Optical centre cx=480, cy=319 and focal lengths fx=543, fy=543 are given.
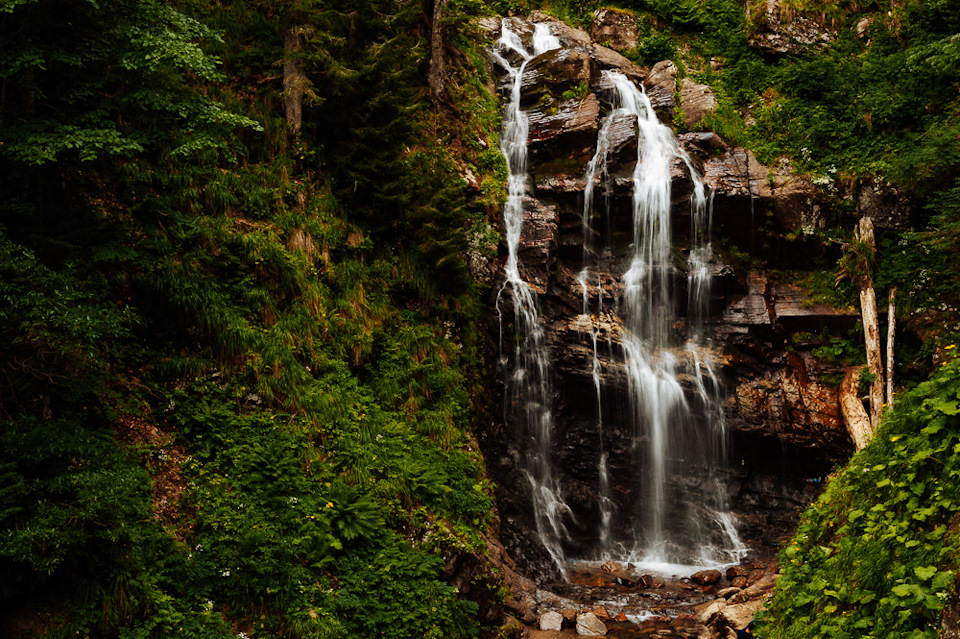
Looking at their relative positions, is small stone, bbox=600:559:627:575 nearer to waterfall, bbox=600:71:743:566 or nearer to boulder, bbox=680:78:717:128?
waterfall, bbox=600:71:743:566

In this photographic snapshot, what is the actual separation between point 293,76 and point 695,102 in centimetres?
1282

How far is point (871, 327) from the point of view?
13156 millimetres

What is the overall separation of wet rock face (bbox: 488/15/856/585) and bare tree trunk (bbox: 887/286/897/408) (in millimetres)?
946

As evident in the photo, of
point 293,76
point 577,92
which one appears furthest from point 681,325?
point 293,76

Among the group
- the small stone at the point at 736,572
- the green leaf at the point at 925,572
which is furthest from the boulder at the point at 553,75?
Answer: the green leaf at the point at 925,572

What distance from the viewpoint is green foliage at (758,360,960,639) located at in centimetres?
365

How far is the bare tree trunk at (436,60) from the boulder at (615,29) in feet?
27.1

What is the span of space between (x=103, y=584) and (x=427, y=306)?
7.33m

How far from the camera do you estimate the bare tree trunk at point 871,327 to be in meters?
→ 12.4

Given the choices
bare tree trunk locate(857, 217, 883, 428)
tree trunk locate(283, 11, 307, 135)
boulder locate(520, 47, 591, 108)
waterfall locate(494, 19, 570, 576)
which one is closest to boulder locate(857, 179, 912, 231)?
bare tree trunk locate(857, 217, 883, 428)

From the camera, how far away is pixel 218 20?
1181 cm

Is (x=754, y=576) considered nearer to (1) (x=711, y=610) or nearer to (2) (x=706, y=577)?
(2) (x=706, y=577)

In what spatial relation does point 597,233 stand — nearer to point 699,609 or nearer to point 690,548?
point 690,548

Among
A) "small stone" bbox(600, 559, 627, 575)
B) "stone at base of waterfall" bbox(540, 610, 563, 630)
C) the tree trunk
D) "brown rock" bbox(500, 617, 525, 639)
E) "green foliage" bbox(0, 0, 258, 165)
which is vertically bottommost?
"small stone" bbox(600, 559, 627, 575)
